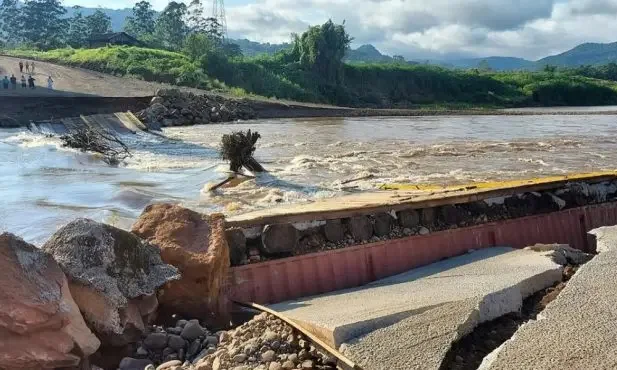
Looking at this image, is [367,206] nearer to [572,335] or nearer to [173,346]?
[173,346]

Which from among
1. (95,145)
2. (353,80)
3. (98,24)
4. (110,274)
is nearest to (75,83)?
(95,145)

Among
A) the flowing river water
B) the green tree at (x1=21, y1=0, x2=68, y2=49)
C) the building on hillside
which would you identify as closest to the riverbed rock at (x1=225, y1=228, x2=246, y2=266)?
the flowing river water

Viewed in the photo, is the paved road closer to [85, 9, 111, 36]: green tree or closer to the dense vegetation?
the dense vegetation

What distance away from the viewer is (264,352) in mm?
4371

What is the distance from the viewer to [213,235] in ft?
18.6

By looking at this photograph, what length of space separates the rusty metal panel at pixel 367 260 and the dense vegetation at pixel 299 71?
40.3m

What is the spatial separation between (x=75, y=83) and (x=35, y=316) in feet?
123

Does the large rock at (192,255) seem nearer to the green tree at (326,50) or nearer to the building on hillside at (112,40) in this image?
the green tree at (326,50)

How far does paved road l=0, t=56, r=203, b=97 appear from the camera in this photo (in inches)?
1310

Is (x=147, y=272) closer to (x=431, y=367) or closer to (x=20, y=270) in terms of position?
(x=20, y=270)

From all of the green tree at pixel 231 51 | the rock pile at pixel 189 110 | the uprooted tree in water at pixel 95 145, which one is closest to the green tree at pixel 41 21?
the green tree at pixel 231 51

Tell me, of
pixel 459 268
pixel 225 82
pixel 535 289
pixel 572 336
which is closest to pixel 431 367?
pixel 572 336

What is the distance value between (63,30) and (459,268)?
9564cm

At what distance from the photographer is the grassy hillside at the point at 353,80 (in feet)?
159
